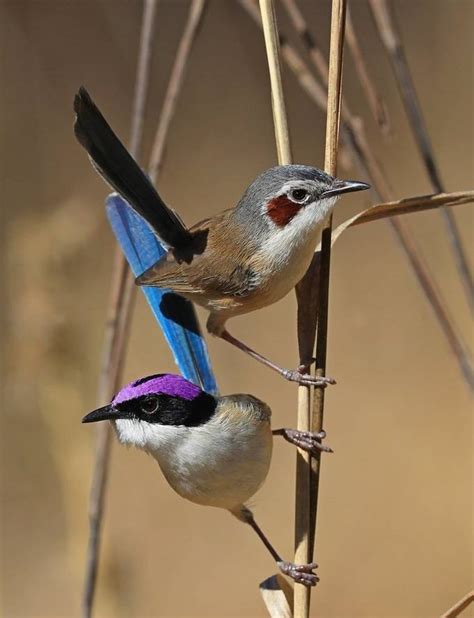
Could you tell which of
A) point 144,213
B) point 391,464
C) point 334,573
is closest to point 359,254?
point 391,464

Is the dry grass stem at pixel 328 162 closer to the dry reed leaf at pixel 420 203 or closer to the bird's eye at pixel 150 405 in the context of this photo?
the dry reed leaf at pixel 420 203

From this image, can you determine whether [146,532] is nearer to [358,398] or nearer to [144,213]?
[358,398]

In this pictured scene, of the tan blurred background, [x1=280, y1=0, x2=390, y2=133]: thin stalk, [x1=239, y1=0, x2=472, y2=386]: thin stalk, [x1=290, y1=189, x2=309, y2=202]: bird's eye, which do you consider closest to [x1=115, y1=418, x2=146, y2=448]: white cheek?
[x1=290, y1=189, x2=309, y2=202]: bird's eye

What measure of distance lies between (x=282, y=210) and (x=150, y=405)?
1.06ft

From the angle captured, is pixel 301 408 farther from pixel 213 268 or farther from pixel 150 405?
pixel 213 268

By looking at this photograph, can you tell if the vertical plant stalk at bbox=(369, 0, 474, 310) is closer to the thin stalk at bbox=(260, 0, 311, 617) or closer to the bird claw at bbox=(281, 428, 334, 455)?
the thin stalk at bbox=(260, 0, 311, 617)

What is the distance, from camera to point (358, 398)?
3365 millimetres

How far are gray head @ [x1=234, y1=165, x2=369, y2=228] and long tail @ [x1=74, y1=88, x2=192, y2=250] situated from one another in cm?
12

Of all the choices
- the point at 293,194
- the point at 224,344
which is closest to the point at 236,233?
the point at 293,194

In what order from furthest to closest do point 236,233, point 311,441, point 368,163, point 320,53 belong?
point 320,53 → point 368,163 → point 236,233 → point 311,441

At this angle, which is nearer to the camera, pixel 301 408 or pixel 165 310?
pixel 301 408

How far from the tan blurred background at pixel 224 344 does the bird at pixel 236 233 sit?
176cm

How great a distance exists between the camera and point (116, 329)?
152 centimetres

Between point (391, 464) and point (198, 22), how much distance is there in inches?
87.6
